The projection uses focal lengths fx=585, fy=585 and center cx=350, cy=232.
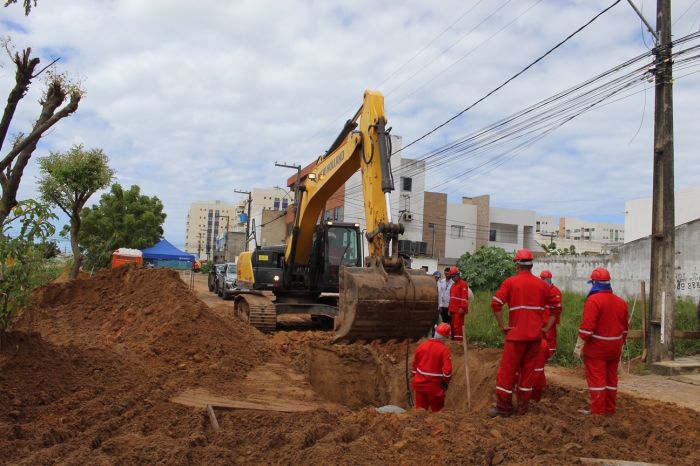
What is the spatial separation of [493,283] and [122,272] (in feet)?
42.0

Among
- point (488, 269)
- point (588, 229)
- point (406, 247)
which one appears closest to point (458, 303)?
point (406, 247)

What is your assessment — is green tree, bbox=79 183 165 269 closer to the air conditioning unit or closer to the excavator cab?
the excavator cab

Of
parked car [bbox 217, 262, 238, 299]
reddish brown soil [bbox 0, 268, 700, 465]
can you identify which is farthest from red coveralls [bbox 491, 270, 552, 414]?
parked car [bbox 217, 262, 238, 299]

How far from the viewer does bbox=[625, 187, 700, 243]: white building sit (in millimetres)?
28750

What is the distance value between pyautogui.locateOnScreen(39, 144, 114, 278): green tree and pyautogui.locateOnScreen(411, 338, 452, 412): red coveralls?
13210mm

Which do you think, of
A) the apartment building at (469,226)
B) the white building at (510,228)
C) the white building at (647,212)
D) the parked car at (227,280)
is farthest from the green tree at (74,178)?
the white building at (510,228)

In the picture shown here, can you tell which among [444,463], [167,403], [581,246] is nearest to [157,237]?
[167,403]

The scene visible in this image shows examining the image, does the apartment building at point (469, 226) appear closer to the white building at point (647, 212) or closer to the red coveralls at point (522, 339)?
the white building at point (647, 212)

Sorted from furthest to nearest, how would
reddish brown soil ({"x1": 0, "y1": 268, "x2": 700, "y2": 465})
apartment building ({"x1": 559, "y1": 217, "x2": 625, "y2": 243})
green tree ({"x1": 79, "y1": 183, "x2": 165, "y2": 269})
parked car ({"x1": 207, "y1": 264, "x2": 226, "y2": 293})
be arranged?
apartment building ({"x1": 559, "y1": 217, "x2": 625, "y2": 243}) < green tree ({"x1": 79, "y1": 183, "x2": 165, "y2": 269}) < parked car ({"x1": 207, "y1": 264, "x2": 226, "y2": 293}) < reddish brown soil ({"x1": 0, "y1": 268, "x2": 700, "y2": 465})

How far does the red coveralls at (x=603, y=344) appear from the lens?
608 centimetres

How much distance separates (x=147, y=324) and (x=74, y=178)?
27.7ft

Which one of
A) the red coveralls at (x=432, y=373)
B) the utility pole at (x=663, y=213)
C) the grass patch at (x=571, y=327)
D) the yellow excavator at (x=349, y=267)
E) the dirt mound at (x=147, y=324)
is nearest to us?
the red coveralls at (x=432, y=373)

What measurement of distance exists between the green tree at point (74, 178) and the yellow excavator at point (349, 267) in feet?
16.8

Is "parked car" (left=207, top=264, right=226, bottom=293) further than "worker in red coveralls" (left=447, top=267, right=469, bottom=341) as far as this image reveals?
Yes
